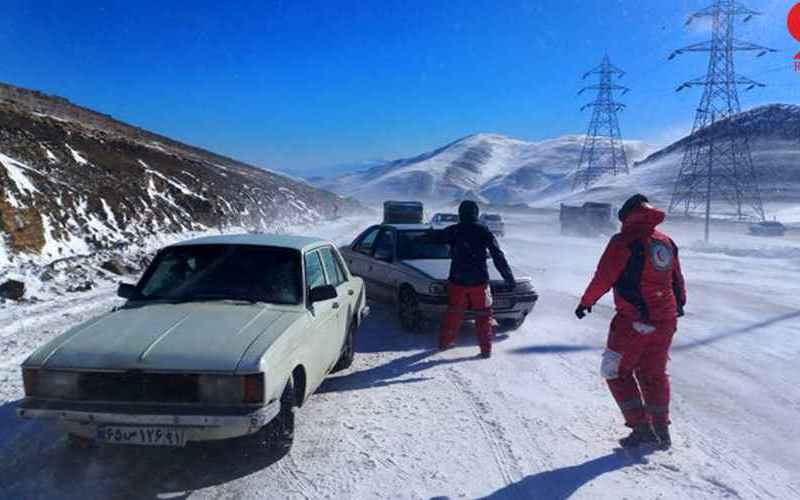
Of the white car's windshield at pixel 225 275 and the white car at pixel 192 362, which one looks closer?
the white car at pixel 192 362

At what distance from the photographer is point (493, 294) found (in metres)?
7.67

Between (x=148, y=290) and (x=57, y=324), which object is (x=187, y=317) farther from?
(x=57, y=324)

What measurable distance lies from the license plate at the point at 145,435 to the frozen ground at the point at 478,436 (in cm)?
33

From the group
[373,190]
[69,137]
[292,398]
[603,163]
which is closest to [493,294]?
[292,398]

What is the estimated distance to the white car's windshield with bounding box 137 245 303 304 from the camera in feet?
15.4

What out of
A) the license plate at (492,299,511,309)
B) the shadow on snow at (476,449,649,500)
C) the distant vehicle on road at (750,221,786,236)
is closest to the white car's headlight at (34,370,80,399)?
the shadow on snow at (476,449,649,500)

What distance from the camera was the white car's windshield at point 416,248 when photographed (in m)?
8.52

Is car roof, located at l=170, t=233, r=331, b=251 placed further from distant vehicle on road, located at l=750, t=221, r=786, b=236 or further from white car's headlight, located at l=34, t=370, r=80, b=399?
distant vehicle on road, located at l=750, t=221, r=786, b=236

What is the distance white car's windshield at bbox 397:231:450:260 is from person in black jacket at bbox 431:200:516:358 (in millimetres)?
1617

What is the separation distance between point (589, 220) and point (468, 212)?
88.6 ft

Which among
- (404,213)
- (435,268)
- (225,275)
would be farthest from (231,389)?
(404,213)

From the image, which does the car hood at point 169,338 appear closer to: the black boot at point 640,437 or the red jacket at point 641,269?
the red jacket at point 641,269

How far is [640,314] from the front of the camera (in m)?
4.14

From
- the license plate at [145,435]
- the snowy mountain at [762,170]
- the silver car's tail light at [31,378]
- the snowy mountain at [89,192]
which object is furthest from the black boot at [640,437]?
the snowy mountain at [762,170]
